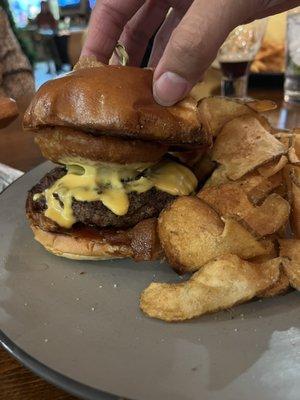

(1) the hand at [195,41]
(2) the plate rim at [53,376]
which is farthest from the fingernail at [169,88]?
(2) the plate rim at [53,376]

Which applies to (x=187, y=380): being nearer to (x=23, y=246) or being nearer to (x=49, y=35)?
(x=23, y=246)

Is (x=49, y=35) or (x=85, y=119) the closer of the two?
(x=85, y=119)

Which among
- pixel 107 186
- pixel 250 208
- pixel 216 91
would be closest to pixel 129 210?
pixel 107 186

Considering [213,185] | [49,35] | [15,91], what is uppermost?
[213,185]

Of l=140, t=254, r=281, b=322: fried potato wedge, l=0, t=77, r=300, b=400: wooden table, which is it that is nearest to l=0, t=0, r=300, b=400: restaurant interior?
l=0, t=77, r=300, b=400: wooden table

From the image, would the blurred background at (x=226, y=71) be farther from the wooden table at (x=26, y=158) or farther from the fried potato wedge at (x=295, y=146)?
the fried potato wedge at (x=295, y=146)

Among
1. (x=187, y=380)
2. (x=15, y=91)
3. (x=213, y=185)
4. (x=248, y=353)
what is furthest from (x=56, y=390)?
(x=15, y=91)

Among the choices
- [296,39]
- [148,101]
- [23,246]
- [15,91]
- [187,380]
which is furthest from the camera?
[15,91]
